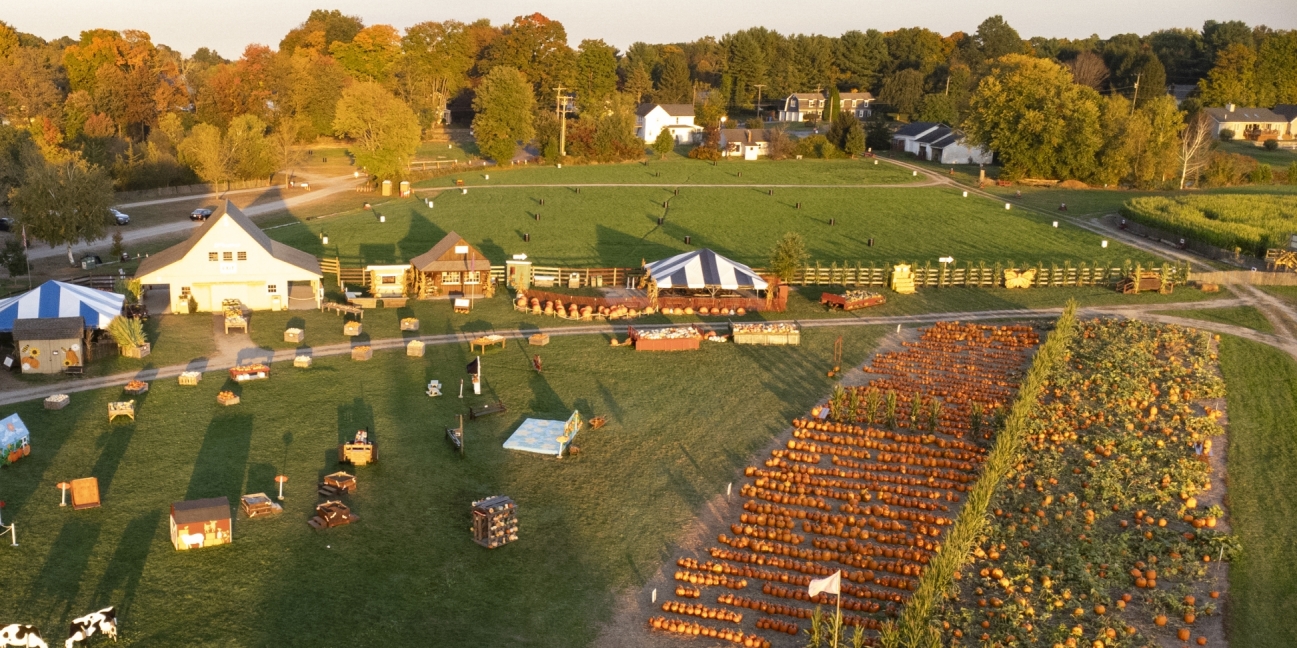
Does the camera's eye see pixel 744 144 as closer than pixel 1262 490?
No

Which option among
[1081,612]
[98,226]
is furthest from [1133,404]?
[98,226]

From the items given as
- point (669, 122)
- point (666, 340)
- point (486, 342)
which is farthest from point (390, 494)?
point (669, 122)

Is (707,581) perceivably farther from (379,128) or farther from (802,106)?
(802,106)

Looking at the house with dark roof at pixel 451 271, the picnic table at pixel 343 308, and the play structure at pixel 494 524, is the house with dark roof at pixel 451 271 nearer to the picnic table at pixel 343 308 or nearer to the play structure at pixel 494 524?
the picnic table at pixel 343 308

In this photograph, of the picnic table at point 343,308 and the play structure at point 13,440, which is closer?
Result: the play structure at point 13,440

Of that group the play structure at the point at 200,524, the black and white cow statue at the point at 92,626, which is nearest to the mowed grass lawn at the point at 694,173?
the play structure at the point at 200,524

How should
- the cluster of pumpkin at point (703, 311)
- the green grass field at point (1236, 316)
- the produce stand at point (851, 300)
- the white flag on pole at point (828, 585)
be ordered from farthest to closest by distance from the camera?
the produce stand at point (851, 300), the cluster of pumpkin at point (703, 311), the green grass field at point (1236, 316), the white flag on pole at point (828, 585)

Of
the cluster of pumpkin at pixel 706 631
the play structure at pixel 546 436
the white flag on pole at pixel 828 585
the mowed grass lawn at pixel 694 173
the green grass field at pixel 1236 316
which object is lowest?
the cluster of pumpkin at pixel 706 631
